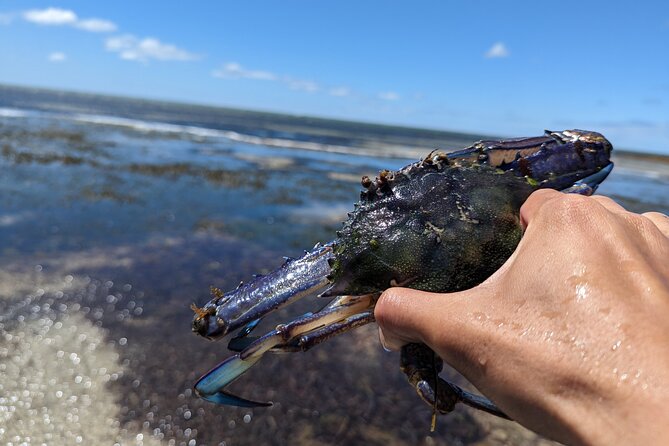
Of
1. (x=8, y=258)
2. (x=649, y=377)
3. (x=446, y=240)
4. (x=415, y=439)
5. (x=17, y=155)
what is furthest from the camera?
(x=17, y=155)

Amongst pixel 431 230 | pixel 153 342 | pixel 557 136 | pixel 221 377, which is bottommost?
pixel 153 342

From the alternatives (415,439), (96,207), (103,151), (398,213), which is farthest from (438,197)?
(103,151)

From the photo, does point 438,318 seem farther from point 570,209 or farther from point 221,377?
point 221,377

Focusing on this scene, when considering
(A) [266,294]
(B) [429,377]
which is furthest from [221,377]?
(B) [429,377]

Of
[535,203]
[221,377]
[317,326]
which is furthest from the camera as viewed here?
[221,377]

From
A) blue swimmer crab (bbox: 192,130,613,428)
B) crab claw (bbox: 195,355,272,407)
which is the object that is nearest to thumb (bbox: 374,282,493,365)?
blue swimmer crab (bbox: 192,130,613,428)

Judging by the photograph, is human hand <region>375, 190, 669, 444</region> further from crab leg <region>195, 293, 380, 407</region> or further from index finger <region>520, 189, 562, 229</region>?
Result: crab leg <region>195, 293, 380, 407</region>

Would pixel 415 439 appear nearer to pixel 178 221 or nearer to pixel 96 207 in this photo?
pixel 178 221
